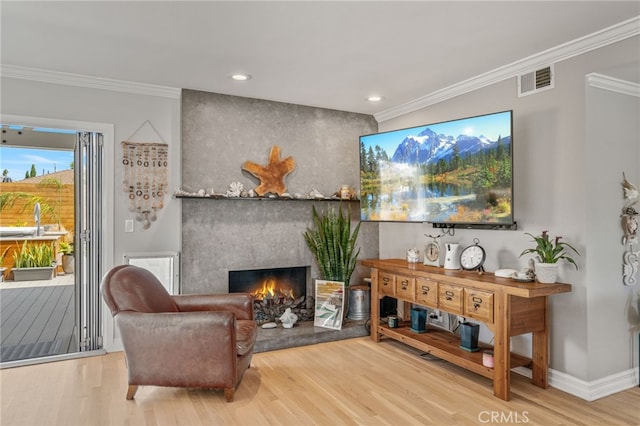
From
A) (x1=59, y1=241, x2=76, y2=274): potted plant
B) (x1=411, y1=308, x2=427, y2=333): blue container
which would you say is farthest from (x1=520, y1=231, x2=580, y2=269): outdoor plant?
(x1=59, y1=241, x2=76, y2=274): potted plant

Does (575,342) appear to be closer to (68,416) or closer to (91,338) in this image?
(68,416)

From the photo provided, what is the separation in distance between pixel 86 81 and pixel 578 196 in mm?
4156

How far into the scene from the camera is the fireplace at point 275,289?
4395 mm

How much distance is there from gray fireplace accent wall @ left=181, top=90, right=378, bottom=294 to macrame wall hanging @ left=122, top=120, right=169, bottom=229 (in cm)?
23

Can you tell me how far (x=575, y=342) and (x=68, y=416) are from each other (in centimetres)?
345

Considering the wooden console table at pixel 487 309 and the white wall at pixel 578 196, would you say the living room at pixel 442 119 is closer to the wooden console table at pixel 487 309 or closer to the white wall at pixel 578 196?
the white wall at pixel 578 196

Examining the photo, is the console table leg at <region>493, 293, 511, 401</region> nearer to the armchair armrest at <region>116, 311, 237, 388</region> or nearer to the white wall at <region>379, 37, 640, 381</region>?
the white wall at <region>379, 37, 640, 381</region>

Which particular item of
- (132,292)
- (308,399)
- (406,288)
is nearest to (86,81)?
(132,292)

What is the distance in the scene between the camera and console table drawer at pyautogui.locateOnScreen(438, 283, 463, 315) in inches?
127

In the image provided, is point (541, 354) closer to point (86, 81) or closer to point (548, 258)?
point (548, 258)

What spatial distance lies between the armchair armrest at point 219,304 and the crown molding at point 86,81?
6.50 feet

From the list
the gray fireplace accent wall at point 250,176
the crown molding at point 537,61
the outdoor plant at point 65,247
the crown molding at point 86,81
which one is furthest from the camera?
the outdoor plant at point 65,247

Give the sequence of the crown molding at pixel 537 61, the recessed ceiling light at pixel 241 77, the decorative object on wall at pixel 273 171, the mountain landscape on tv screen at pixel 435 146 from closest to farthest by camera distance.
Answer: the crown molding at pixel 537 61 < the mountain landscape on tv screen at pixel 435 146 < the recessed ceiling light at pixel 241 77 < the decorative object on wall at pixel 273 171

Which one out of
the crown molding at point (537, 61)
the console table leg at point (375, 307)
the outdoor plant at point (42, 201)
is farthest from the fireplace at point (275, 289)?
the outdoor plant at point (42, 201)
